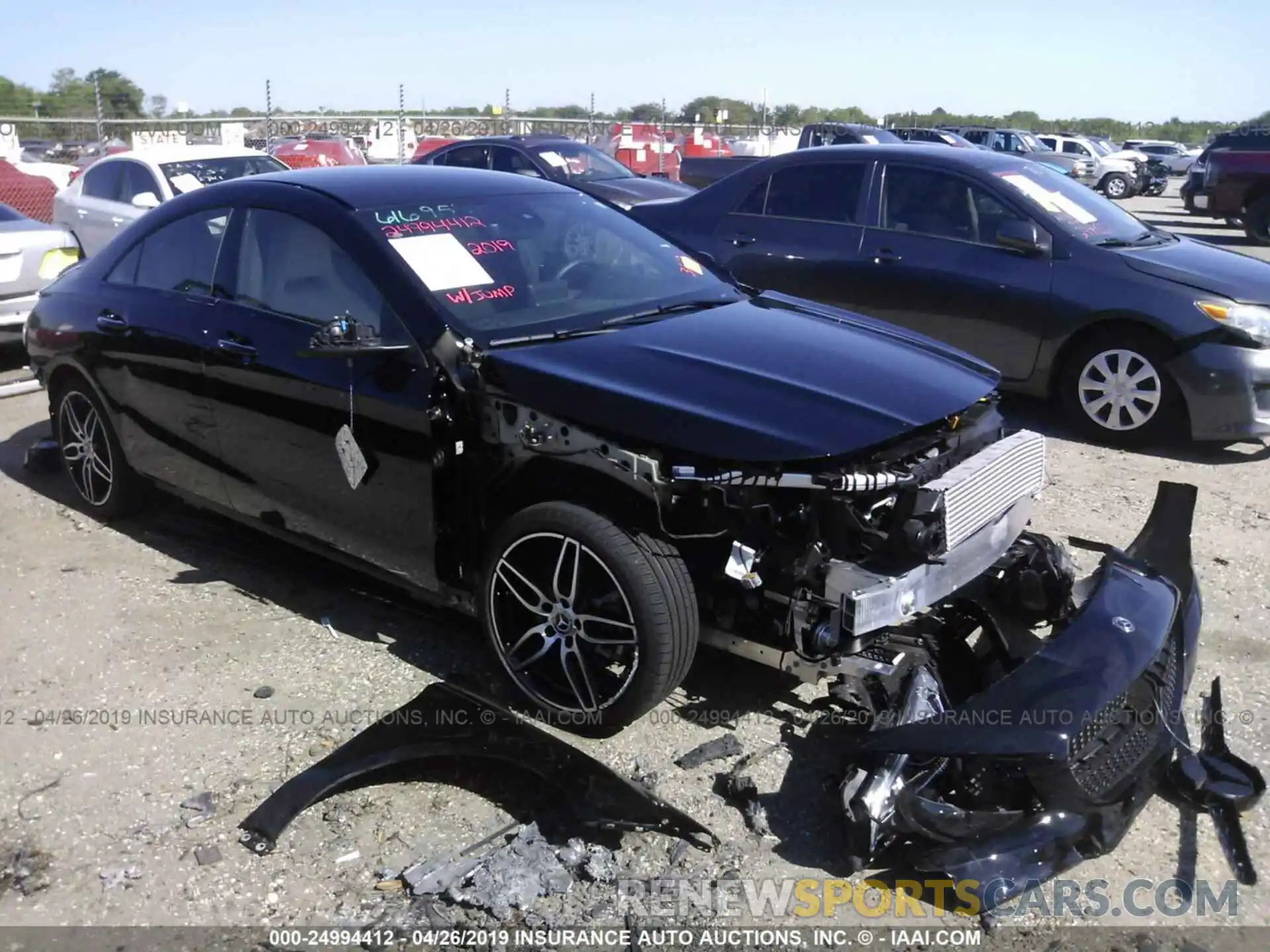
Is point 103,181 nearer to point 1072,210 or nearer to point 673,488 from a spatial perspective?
point 1072,210

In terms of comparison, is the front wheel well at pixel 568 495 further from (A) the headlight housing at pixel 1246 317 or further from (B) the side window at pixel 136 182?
(B) the side window at pixel 136 182

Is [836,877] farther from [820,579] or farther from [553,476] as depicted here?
[553,476]

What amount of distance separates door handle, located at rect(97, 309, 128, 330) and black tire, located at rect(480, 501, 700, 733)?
2.42 metres

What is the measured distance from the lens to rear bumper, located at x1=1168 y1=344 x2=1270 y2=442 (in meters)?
6.12

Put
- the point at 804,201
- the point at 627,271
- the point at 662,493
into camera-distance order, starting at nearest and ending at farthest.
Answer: the point at 662,493
the point at 627,271
the point at 804,201

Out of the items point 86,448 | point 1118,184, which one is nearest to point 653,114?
point 1118,184

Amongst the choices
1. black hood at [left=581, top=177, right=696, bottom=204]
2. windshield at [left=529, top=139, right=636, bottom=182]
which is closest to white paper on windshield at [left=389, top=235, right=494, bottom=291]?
black hood at [left=581, top=177, right=696, bottom=204]

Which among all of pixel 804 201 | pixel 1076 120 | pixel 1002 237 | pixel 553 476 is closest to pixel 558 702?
pixel 553 476

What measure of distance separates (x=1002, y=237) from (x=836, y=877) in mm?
4757

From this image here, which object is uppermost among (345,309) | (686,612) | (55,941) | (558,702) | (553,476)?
(345,309)

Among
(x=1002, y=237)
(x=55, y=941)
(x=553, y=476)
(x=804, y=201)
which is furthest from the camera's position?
(x=804, y=201)

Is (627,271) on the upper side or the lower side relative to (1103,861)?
upper

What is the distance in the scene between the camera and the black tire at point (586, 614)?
11.0ft

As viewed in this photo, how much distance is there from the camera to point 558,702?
369 centimetres
